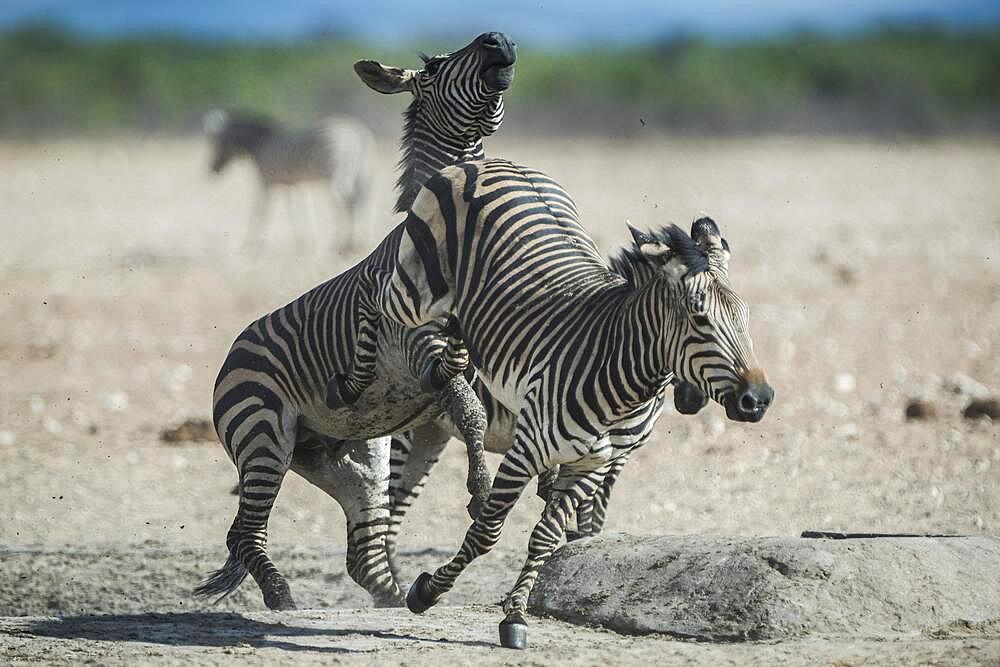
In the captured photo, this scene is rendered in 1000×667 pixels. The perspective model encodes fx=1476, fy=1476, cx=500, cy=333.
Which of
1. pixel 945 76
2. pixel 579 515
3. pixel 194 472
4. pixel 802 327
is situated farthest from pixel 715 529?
pixel 945 76

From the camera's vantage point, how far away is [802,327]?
1272cm

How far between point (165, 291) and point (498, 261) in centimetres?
994

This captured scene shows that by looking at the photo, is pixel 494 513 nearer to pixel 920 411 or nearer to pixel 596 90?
pixel 920 411

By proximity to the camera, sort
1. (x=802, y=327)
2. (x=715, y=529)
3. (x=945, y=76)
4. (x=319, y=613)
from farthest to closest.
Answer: (x=945, y=76), (x=802, y=327), (x=715, y=529), (x=319, y=613)

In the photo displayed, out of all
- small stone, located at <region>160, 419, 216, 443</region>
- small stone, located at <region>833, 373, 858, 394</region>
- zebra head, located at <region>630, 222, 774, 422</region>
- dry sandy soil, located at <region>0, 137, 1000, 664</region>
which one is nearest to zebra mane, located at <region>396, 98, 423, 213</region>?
dry sandy soil, located at <region>0, 137, 1000, 664</region>

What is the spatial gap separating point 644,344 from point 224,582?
7.75 feet

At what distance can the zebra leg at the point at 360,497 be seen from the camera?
A: 6770 mm

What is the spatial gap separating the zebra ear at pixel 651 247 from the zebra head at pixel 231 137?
16.3m

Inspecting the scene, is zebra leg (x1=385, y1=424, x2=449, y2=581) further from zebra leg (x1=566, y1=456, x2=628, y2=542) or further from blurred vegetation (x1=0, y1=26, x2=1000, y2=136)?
blurred vegetation (x1=0, y1=26, x2=1000, y2=136)

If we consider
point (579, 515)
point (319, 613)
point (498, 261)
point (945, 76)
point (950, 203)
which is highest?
point (945, 76)

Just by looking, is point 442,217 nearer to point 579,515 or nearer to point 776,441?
point 579,515

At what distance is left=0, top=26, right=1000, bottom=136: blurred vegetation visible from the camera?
34094mm

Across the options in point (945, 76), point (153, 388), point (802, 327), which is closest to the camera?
point (153, 388)

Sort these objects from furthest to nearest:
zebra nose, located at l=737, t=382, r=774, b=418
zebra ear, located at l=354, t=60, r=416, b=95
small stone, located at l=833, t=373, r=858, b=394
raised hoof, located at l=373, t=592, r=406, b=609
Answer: small stone, located at l=833, t=373, r=858, b=394, zebra ear, located at l=354, t=60, r=416, b=95, raised hoof, located at l=373, t=592, r=406, b=609, zebra nose, located at l=737, t=382, r=774, b=418
